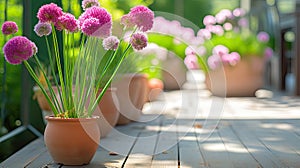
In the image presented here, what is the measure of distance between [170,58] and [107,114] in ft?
13.9

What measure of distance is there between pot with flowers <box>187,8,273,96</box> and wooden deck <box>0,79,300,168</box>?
1.30 metres

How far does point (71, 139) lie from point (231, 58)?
4.09m

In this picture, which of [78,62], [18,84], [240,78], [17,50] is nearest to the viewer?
[17,50]

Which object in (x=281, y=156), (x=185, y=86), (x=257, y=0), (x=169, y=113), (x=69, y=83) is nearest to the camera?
(x=69, y=83)

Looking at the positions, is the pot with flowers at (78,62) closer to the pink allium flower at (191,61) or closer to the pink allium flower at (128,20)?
the pink allium flower at (128,20)

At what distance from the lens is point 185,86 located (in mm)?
7141

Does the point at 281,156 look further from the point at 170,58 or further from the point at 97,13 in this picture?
the point at 170,58

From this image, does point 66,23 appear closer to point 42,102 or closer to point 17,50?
Result: point 17,50

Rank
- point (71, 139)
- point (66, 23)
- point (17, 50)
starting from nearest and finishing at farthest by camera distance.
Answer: point (17, 50) < point (66, 23) < point (71, 139)

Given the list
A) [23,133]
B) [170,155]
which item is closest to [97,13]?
[170,155]

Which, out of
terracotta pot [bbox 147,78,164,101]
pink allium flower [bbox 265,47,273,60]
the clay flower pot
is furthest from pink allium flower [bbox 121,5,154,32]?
pink allium flower [bbox 265,47,273,60]

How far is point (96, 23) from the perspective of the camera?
1.95 metres

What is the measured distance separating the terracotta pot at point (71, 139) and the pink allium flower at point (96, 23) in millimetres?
381

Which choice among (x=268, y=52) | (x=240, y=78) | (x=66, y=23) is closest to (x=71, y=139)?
(x=66, y=23)
